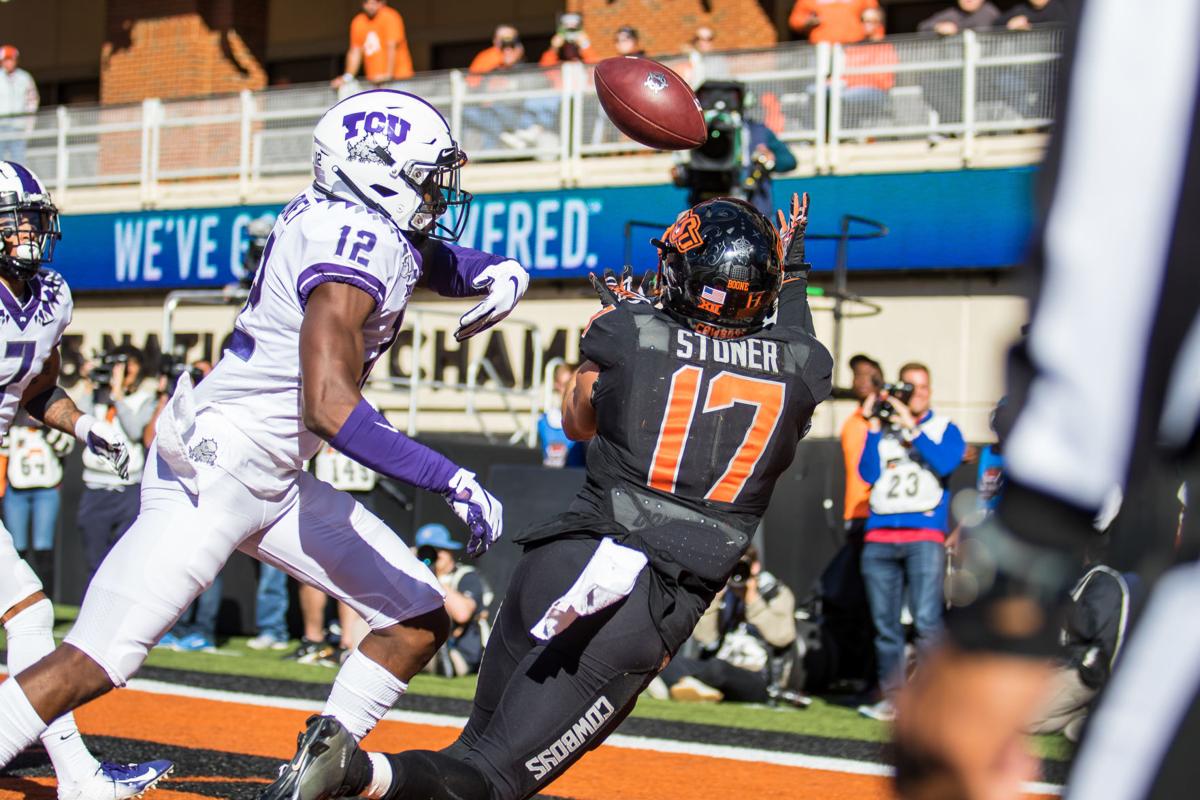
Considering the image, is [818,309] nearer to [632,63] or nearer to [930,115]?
[930,115]

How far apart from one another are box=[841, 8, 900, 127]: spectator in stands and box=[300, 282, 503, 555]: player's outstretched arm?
10.0m

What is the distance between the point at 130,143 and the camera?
57.4 ft

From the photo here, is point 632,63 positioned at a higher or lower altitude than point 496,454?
higher

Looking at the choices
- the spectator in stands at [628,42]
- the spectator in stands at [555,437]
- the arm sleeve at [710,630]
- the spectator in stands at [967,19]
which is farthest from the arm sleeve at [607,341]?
the spectator in stands at [628,42]

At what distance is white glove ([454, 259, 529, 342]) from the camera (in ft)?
15.0

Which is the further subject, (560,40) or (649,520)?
(560,40)

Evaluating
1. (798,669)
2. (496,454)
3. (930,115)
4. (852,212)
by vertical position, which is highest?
(930,115)

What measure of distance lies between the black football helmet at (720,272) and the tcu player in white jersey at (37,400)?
89.5 inches

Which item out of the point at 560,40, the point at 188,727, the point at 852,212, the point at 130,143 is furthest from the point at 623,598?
the point at 130,143

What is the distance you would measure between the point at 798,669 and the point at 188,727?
3897 millimetres

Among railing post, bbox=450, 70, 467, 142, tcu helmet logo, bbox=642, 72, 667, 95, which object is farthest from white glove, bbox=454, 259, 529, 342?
railing post, bbox=450, 70, 467, 142

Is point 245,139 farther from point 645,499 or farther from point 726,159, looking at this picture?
point 645,499

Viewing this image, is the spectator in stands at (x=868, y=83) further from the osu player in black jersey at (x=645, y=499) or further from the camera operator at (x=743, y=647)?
the osu player in black jersey at (x=645, y=499)

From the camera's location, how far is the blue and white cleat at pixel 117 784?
478cm
